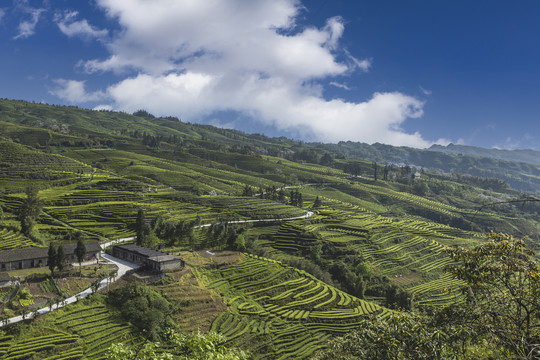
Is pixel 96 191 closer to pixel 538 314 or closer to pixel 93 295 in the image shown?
pixel 93 295

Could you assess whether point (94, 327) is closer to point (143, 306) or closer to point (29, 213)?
point (143, 306)

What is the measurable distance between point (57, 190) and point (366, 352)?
416 feet

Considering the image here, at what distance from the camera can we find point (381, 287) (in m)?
83.8

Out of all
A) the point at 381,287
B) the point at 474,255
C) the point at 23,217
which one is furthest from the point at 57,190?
the point at 474,255

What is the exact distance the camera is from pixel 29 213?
264 ft

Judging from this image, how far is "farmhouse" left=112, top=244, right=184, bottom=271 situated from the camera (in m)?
61.4

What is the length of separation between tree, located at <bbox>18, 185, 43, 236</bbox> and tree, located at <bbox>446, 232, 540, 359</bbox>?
3484 inches

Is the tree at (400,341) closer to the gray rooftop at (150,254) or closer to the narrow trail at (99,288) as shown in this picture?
the narrow trail at (99,288)

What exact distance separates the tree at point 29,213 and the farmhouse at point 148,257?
73.7ft

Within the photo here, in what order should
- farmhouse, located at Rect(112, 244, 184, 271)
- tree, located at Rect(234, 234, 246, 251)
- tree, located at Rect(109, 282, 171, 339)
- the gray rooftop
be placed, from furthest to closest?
1. tree, located at Rect(234, 234, 246, 251)
2. the gray rooftop
3. farmhouse, located at Rect(112, 244, 184, 271)
4. tree, located at Rect(109, 282, 171, 339)

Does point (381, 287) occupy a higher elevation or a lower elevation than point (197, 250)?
lower

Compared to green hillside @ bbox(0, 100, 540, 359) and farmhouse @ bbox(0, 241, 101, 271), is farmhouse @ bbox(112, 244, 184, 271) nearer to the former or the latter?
green hillside @ bbox(0, 100, 540, 359)

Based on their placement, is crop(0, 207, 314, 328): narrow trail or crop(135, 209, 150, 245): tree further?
crop(135, 209, 150, 245): tree

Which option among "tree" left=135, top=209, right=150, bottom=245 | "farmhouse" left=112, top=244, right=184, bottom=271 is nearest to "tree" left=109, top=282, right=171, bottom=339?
"farmhouse" left=112, top=244, right=184, bottom=271
